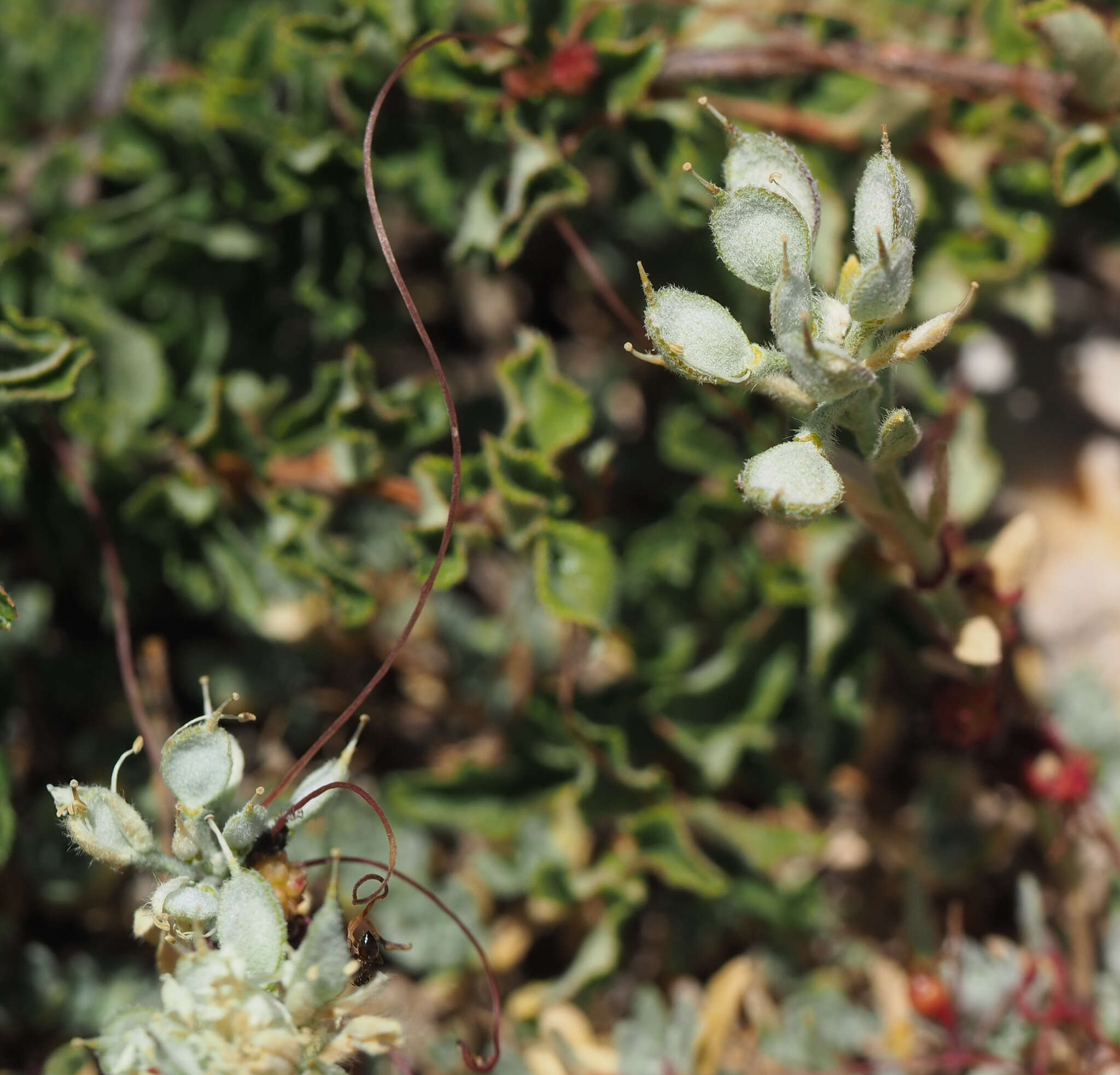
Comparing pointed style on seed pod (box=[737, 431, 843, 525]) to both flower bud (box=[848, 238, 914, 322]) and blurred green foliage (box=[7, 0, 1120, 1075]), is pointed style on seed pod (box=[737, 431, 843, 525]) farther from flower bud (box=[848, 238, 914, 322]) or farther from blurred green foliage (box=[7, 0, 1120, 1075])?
blurred green foliage (box=[7, 0, 1120, 1075])

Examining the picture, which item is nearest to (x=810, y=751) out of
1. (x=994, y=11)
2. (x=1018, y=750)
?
(x=1018, y=750)

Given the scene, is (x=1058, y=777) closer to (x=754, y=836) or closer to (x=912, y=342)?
(x=754, y=836)

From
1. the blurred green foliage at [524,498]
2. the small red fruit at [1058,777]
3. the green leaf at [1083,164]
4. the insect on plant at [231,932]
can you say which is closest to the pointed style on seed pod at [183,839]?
the insect on plant at [231,932]

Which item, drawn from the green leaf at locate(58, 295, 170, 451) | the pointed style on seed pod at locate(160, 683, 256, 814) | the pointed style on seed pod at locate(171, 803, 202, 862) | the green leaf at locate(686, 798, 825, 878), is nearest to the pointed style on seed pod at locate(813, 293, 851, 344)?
the pointed style on seed pod at locate(160, 683, 256, 814)

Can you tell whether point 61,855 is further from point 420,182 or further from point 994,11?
point 994,11

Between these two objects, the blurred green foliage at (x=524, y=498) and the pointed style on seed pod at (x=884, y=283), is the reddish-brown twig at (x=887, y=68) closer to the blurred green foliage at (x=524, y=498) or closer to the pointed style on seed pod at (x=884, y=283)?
the blurred green foliage at (x=524, y=498)

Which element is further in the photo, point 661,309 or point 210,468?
point 210,468
